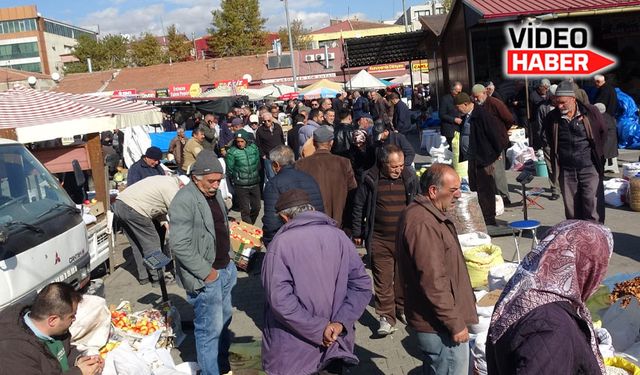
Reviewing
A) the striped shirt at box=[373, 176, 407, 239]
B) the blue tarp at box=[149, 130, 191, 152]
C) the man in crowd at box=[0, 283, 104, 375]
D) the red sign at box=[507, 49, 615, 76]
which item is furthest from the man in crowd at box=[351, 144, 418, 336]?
the blue tarp at box=[149, 130, 191, 152]

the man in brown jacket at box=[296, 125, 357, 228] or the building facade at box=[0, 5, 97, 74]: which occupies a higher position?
the building facade at box=[0, 5, 97, 74]

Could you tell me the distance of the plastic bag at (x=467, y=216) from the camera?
8.06 m

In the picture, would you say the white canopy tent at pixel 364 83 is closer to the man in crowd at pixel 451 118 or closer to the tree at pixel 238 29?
the man in crowd at pixel 451 118

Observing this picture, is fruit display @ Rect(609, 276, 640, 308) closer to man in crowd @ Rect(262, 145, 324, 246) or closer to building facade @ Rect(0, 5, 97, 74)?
man in crowd @ Rect(262, 145, 324, 246)

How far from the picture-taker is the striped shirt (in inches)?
240

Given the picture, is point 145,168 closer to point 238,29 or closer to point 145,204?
point 145,204

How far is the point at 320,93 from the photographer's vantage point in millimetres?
26062

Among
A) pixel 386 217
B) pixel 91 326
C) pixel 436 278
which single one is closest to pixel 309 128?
pixel 386 217

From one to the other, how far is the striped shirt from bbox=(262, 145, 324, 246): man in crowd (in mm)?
565

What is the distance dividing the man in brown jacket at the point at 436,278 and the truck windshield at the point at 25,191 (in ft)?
12.1

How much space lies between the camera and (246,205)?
10.2m

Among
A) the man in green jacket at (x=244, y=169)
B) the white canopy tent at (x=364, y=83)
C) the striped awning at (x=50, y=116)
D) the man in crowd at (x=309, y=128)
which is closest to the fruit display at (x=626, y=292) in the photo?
the man in green jacket at (x=244, y=169)

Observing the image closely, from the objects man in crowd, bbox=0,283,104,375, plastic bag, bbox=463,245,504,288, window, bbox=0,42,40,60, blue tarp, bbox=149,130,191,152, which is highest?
window, bbox=0,42,40,60

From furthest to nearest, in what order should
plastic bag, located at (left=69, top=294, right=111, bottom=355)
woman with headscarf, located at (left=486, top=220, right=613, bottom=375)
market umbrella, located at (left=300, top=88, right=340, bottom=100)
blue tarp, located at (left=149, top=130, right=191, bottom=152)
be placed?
market umbrella, located at (left=300, top=88, right=340, bottom=100)
blue tarp, located at (left=149, top=130, right=191, bottom=152)
plastic bag, located at (left=69, top=294, right=111, bottom=355)
woman with headscarf, located at (left=486, top=220, right=613, bottom=375)
